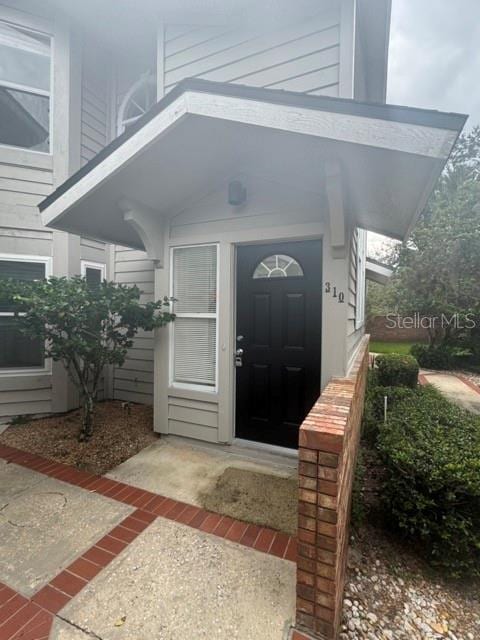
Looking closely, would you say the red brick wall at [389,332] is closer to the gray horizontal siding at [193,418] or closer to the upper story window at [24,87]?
the gray horizontal siding at [193,418]

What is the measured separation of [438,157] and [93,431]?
4508 millimetres

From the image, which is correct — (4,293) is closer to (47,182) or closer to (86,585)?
(47,182)

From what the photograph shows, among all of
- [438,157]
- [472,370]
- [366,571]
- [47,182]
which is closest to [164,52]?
[47,182]

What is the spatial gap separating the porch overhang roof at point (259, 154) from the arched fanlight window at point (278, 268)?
0.72 meters

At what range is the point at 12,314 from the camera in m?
4.64

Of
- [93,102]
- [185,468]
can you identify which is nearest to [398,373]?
[185,468]

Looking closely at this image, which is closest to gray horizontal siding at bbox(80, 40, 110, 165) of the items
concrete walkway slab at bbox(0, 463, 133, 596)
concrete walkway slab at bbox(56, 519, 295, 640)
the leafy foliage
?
concrete walkway slab at bbox(0, 463, 133, 596)

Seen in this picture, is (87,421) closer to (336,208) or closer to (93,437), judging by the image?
(93,437)

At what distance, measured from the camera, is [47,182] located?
4840 mm

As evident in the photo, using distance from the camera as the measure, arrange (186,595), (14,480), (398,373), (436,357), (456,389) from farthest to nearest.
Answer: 1. (436,357)
2. (456,389)
3. (398,373)
4. (14,480)
5. (186,595)

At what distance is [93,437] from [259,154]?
3.79m

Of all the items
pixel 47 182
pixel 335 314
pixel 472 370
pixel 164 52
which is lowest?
pixel 472 370

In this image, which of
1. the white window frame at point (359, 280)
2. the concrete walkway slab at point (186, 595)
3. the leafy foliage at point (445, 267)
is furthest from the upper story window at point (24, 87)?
the leafy foliage at point (445, 267)

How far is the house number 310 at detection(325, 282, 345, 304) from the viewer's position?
3.11 m
